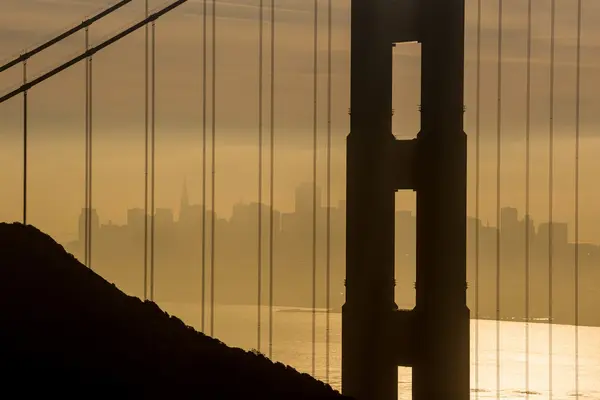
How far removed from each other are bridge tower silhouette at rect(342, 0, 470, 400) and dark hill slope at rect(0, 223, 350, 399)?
4367 mm

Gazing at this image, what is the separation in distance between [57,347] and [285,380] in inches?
246

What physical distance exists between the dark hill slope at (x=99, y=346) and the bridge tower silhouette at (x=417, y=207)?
4.37 m

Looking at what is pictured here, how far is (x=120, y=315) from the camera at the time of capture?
1278 inches

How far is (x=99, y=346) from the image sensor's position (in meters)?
30.0

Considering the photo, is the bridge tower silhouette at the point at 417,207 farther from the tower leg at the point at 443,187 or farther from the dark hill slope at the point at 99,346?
the dark hill slope at the point at 99,346

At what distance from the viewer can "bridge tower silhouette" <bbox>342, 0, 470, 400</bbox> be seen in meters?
34.2

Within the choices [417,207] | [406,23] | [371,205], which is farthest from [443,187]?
[406,23]

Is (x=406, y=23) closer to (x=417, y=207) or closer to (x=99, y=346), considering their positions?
(x=417, y=207)

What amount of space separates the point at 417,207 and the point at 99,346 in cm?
1100

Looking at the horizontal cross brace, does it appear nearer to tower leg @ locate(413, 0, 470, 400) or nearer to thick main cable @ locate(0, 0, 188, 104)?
tower leg @ locate(413, 0, 470, 400)

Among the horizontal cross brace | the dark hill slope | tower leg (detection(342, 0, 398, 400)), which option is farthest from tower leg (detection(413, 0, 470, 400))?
the dark hill slope

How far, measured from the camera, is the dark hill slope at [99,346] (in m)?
27.7

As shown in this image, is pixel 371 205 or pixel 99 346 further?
pixel 371 205

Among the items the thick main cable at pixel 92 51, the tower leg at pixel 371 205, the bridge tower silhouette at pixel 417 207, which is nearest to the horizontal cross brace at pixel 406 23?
the bridge tower silhouette at pixel 417 207
